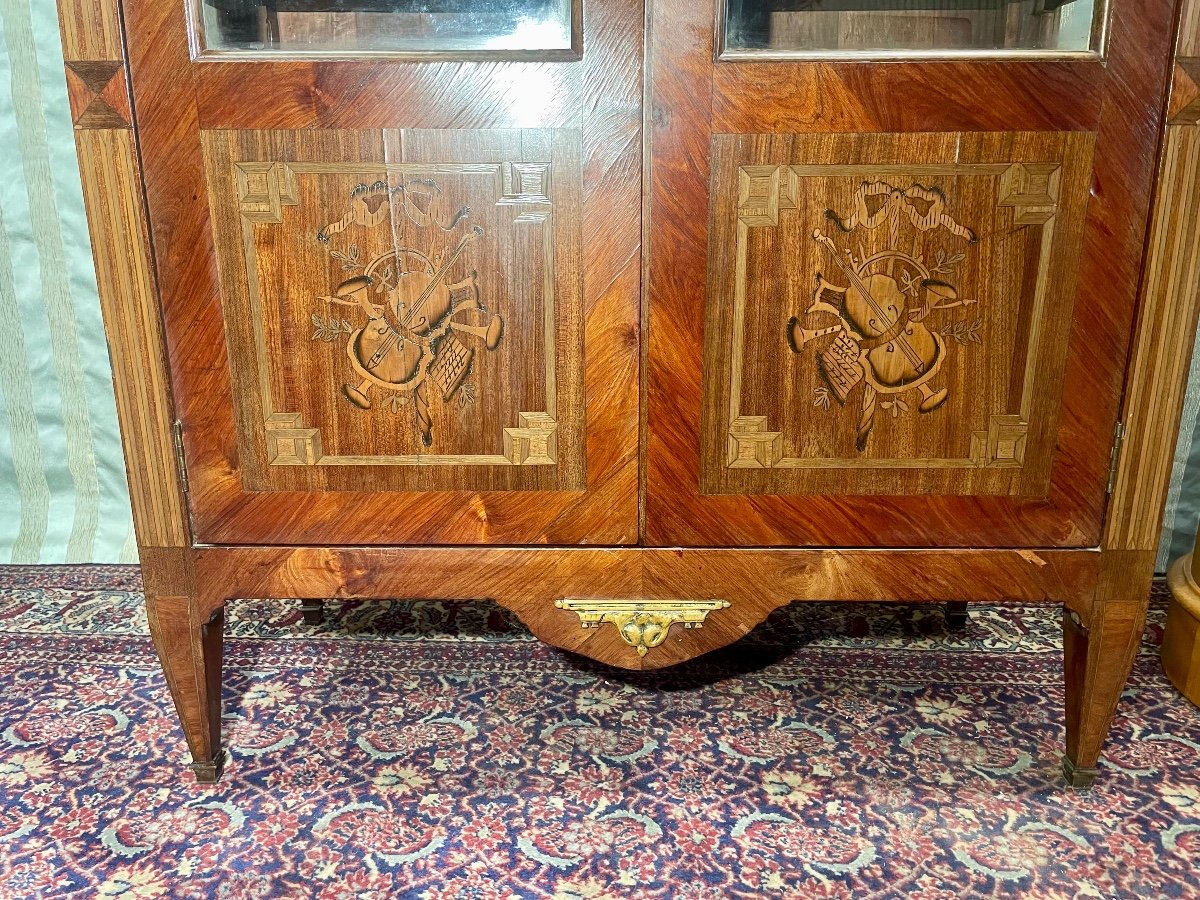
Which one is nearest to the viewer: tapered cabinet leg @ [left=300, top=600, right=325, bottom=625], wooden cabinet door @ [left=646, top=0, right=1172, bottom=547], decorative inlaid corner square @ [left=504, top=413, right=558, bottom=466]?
wooden cabinet door @ [left=646, top=0, right=1172, bottom=547]

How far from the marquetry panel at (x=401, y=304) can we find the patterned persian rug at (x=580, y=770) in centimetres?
38

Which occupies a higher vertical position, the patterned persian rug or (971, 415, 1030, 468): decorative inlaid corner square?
(971, 415, 1030, 468): decorative inlaid corner square

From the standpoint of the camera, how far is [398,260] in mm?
914

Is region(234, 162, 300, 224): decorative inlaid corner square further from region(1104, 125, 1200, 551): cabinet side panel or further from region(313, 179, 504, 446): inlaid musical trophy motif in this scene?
region(1104, 125, 1200, 551): cabinet side panel

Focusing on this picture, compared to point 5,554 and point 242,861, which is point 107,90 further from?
point 5,554

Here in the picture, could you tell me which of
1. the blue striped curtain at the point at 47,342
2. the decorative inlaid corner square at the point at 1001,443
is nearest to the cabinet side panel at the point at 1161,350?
the decorative inlaid corner square at the point at 1001,443

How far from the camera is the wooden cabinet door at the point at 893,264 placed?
85 cm

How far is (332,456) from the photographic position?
977mm

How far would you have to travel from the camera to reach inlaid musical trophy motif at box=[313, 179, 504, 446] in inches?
35.4

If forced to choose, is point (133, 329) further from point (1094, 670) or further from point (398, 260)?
point (1094, 670)

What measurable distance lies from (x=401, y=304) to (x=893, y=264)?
1.59 ft

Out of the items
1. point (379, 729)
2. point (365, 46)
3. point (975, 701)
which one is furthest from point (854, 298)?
point (379, 729)

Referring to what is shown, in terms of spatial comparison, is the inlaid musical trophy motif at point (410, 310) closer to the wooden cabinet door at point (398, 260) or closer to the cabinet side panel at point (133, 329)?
the wooden cabinet door at point (398, 260)

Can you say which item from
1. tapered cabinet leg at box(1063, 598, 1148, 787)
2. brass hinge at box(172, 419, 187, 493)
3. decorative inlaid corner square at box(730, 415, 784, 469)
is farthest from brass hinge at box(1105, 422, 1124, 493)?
brass hinge at box(172, 419, 187, 493)
